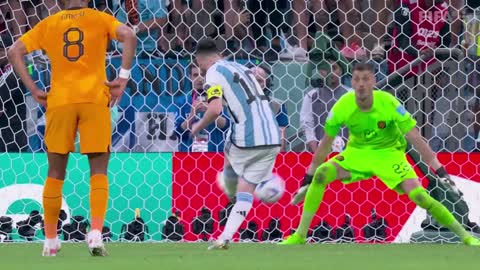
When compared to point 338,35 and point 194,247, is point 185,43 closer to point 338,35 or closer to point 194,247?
point 338,35

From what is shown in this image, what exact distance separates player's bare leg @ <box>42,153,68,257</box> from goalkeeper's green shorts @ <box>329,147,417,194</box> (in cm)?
280

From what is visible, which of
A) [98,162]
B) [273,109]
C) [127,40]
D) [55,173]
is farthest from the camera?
[273,109]

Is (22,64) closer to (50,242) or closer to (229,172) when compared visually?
(50,242)

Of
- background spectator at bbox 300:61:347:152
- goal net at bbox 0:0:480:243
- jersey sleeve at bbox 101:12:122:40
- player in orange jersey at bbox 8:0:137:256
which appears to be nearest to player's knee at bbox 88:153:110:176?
player in orange jersey at bbox 8:0:137:256

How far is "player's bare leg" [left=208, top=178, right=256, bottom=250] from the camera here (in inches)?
405

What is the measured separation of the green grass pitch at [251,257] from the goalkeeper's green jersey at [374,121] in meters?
0.83

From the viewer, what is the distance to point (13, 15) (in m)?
12.8

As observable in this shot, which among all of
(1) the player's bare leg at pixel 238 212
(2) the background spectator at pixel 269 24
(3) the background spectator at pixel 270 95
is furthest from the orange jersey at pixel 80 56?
(2) the background spectator at pixel 269 24

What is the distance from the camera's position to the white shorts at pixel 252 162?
10.7 metres

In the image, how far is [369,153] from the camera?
36.1ft

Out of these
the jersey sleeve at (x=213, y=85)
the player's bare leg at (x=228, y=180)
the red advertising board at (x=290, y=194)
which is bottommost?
the red advertising board at (x=290, y=194)

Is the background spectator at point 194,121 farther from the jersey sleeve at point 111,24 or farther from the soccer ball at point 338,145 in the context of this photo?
the jersey sleeve at point 111,24

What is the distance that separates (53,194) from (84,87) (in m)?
0.74

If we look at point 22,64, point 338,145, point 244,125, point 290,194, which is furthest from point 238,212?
point 22,64
